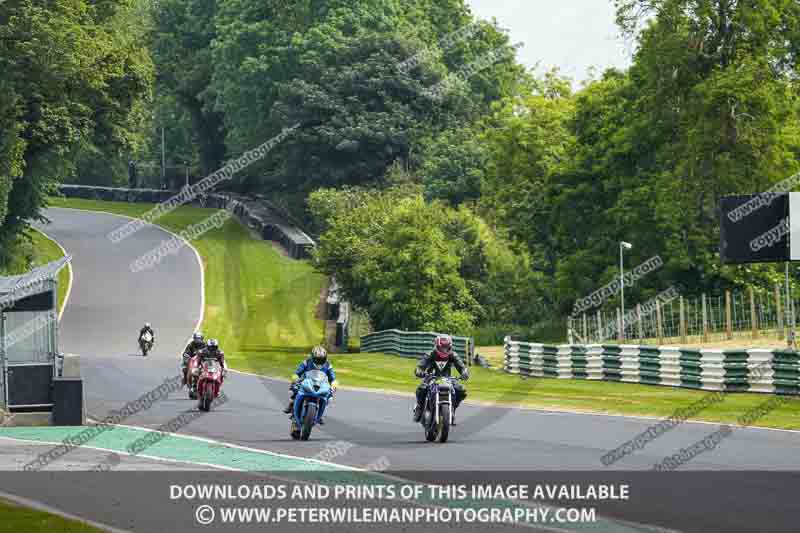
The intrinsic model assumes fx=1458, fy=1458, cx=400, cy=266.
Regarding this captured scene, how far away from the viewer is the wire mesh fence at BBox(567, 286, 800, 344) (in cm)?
4738

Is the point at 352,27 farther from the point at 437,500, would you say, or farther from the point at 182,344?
the point at 437,500

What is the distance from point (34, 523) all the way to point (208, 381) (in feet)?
54.2

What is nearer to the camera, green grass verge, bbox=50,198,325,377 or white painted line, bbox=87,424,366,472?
white painted line, bbox=87,424,366,472

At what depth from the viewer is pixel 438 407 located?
22734 mm

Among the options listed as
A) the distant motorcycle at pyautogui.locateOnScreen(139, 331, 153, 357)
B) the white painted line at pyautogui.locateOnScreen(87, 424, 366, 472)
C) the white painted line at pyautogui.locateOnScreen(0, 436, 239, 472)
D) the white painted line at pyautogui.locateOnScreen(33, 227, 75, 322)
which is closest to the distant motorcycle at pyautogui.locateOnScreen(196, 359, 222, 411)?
the white painted line at pyautogui.locateOnScreen(87, 424, 366, 472)

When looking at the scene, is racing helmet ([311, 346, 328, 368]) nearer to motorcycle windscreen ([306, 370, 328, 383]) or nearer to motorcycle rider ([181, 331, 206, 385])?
motorcycle windscreen ([306, 370, 328, 383])

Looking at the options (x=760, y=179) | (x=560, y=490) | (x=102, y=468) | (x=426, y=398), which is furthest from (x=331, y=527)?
(x=760, y=179)

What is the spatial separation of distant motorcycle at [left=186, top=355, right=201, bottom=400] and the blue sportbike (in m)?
9.55

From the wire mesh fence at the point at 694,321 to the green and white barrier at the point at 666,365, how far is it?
14.7ft

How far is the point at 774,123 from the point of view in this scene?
5662 centimetres

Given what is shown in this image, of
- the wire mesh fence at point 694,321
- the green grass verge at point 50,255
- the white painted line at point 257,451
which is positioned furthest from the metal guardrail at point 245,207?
the white painted line at point 257,451

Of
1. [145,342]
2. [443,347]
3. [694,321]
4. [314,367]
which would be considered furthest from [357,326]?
[443,347]

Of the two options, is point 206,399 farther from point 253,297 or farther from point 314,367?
point 253,297

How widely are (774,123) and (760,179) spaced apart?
2.23 meters
